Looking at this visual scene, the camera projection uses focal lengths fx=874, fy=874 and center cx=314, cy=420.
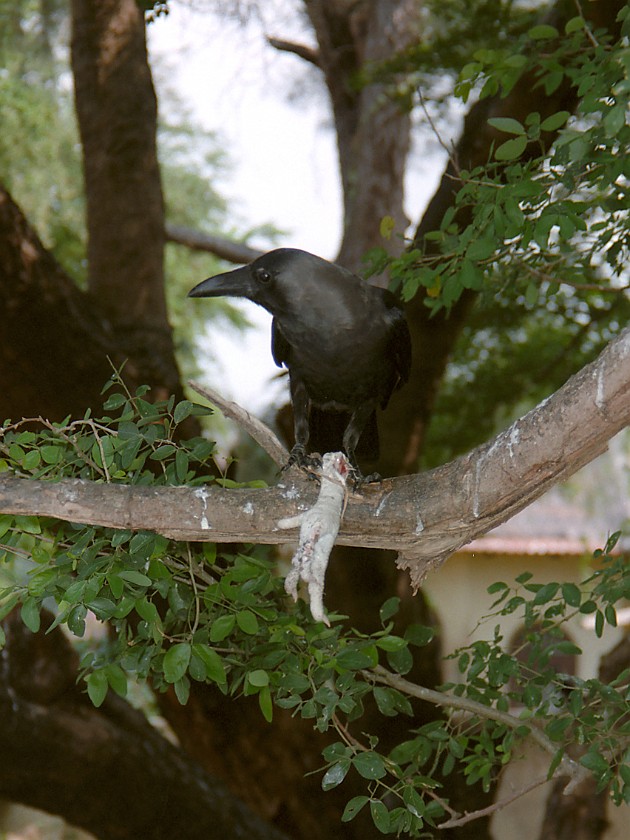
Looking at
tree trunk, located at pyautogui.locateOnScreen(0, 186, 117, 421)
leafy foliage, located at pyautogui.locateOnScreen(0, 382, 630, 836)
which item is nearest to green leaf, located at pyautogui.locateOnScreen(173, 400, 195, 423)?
leafy foliage, located at pyautogui.locateOnScreen(0, 382, 630, 836)

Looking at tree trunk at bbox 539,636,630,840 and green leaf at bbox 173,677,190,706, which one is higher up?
green leaf at bbox 173,677,190,706

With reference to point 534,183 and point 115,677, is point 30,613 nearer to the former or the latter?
point 115,677

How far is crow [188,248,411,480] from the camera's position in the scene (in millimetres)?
2318

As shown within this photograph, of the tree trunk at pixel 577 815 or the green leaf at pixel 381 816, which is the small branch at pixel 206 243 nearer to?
the tree trunk at pixel 577 815

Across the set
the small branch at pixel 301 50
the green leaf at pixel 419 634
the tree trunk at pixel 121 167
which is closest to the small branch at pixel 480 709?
the green leaf at pixel 419 634

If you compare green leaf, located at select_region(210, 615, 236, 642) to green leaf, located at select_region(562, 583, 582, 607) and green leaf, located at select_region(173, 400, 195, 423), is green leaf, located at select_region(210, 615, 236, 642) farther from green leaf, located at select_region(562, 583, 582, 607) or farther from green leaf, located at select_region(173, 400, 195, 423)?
green leaf, located at select_region(562, 583, 582, 607)

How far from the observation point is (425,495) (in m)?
1.99

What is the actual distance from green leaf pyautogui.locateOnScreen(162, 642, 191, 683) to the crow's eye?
1.01 m

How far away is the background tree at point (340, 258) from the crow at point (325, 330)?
503 millimetres

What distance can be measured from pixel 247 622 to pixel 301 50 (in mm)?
5283

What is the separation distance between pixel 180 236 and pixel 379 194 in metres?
1.44

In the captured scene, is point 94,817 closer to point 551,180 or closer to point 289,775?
point 289,775

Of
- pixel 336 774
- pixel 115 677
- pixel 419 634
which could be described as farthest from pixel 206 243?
pixel 336 774

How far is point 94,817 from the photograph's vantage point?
3.77m
